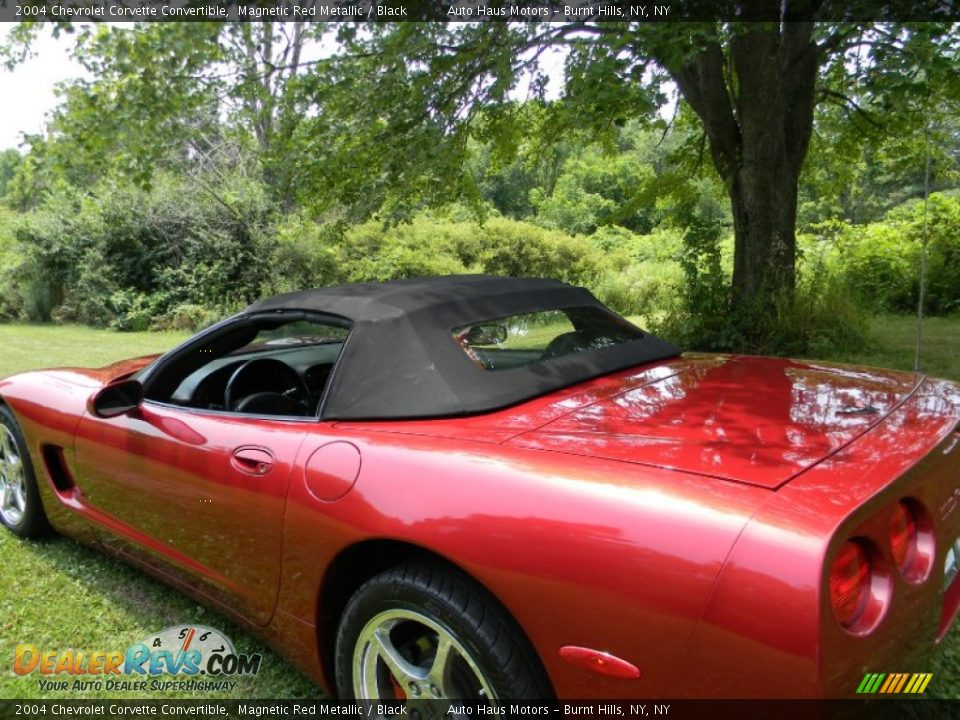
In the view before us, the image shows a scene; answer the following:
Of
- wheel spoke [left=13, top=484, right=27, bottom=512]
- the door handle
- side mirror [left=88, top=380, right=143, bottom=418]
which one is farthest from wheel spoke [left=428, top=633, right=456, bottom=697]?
wheel spoke [left=13, top=484, right=27, bottom=512]

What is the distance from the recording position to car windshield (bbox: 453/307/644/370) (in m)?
2.45

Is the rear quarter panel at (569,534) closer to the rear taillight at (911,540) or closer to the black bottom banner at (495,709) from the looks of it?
the black bottom banner at (495,709)

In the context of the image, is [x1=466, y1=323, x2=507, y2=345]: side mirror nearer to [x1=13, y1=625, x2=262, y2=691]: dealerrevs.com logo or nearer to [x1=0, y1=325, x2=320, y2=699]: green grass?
[x1=0, y1=325, x2=320, y2=699]: green grass

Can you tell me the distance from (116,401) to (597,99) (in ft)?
13.6

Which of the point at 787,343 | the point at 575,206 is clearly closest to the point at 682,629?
the point at 787,343

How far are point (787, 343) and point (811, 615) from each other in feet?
22.7

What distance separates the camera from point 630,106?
592cm

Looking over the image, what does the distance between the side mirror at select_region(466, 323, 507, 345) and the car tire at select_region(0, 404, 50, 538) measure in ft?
7.61

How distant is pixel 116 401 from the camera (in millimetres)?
2676

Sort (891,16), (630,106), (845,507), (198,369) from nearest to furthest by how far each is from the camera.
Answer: (845,507)
(198,369)
(891,16)
(630,106)

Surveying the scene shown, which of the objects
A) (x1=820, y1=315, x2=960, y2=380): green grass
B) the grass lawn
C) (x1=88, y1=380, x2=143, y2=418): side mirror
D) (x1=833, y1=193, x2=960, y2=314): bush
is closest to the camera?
the grass lawn

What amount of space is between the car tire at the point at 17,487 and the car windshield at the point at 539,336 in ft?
7.67

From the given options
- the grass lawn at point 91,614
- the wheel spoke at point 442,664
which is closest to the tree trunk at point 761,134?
the grass lawn at point 91,614

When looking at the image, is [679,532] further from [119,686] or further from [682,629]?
[119,686]
